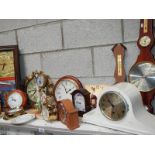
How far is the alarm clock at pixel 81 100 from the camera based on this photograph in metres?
1.19

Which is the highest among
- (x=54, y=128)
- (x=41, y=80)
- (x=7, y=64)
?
(x=7, y=64)

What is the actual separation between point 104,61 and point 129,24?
0.25 m

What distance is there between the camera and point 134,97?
3.42 ft

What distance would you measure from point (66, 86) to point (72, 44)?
0.86 ft

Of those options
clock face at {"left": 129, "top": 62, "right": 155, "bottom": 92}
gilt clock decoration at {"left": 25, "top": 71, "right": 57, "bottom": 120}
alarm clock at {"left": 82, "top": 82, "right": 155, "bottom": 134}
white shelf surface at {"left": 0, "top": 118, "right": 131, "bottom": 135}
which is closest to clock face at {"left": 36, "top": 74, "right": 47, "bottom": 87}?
gilt clock decoration at {"left": 25, "top": 71, "right": 57, "bottom": 120}

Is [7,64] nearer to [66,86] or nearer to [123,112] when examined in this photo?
[66,86]

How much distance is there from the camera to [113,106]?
1.07 meters

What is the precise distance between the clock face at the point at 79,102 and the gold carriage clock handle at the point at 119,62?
22cm

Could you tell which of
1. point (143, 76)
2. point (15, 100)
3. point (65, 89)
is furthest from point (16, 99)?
point (143, 76)

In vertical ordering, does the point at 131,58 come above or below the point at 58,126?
above

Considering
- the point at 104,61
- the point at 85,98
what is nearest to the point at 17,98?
the point at 85,98

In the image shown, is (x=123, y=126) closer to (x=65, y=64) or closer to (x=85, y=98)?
(x=85, y=98)

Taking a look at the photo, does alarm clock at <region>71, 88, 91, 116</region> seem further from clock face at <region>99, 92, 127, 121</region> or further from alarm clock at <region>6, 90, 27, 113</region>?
alarm clock at <region>6, 90, 27, 113</region>

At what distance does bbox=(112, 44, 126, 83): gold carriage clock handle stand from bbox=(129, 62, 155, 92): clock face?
0.06 m
